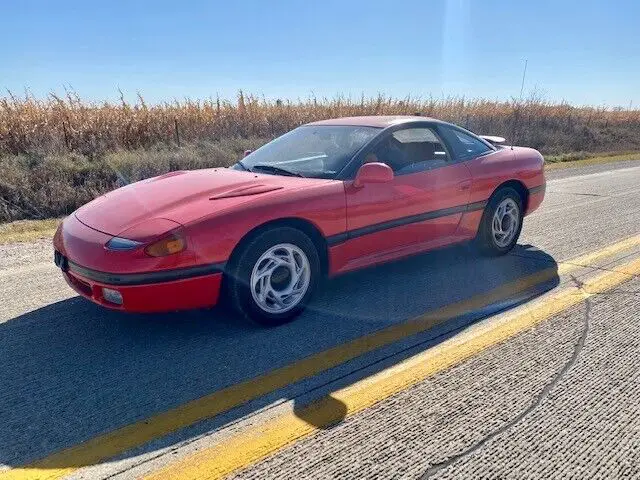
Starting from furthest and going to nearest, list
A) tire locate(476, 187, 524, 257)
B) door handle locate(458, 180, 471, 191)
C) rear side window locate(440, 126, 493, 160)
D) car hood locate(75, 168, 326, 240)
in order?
tire locate(476, 187, 524, 257)
rear side window locate(440, 126, 493, 160)
door handle locate(458, 180, 471, 191)
car hood locate(75, 168, 326, 240)

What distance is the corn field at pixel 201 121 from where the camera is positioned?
9.86 metres

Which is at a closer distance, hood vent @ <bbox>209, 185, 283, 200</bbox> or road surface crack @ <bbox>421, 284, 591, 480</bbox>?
road surface crack @ <bbox>421, 284, 591, 480</bbox>

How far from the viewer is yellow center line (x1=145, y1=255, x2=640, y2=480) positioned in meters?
2.11

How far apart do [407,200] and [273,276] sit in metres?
1.30

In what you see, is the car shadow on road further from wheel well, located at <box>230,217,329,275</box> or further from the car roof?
the car roof

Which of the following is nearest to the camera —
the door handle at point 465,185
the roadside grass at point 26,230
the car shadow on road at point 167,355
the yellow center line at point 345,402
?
the yellow center line at point 345,402

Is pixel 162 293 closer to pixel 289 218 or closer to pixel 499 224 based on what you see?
pixel 289 218

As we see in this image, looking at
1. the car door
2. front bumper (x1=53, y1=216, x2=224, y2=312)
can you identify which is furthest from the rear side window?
front bumper (x1=53, y1=216, x2=224, y2=312)

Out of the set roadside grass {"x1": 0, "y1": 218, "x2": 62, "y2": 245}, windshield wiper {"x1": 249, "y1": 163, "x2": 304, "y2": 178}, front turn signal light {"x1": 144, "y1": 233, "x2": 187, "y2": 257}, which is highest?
windshield wiper {"x1": 249, "y1": 163, "x2": 304, "y2": 178}

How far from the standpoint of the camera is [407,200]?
405 cm

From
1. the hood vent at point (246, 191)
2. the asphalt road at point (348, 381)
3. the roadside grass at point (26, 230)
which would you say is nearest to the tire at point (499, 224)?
the asphalt road at point (348, 381)

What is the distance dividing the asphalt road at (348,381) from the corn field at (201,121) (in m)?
6.56

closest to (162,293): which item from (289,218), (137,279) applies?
(137,279)

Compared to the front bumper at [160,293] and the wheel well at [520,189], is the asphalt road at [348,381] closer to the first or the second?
the front bumper at [160,293]
